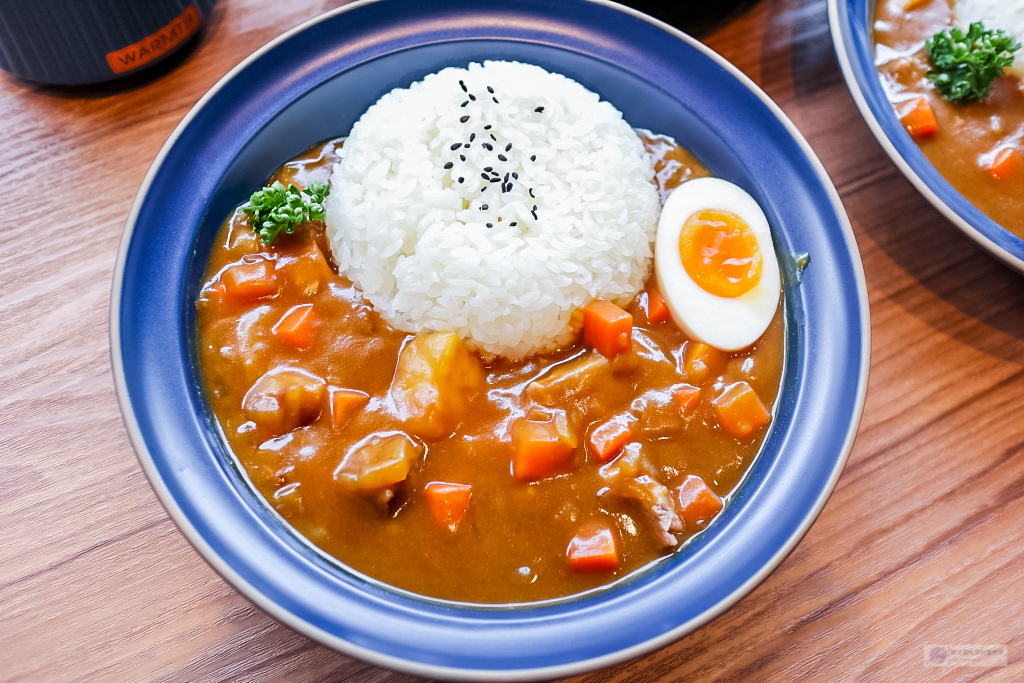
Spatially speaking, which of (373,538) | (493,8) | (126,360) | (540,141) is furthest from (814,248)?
(126,360)

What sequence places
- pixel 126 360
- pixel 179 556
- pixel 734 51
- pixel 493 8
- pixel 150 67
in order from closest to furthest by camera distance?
pixel 126 360, pixel 179 556, pixel 493 8, pixel 150 67, pixel 734 51

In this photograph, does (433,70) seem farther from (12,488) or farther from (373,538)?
(12,488)

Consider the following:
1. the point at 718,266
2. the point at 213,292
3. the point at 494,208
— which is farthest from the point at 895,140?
the point at 213,292

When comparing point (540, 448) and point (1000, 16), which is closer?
point (540, 448)

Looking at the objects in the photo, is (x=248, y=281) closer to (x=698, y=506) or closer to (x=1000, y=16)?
(x=698, y=506)

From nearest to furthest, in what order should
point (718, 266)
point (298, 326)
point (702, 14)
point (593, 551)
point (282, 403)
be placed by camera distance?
point (593, 551)
point (282, 403)
point (298, 326)
point (718, 266)
point (702, 14)

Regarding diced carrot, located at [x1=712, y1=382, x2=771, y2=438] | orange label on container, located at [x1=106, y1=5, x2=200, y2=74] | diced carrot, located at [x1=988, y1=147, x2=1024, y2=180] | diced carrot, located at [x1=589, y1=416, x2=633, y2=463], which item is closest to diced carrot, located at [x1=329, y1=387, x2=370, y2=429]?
diced carrot, located at [x1=589, y1=416, x2=633, y2=463]

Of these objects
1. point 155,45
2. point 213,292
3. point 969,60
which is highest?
point 155,45
